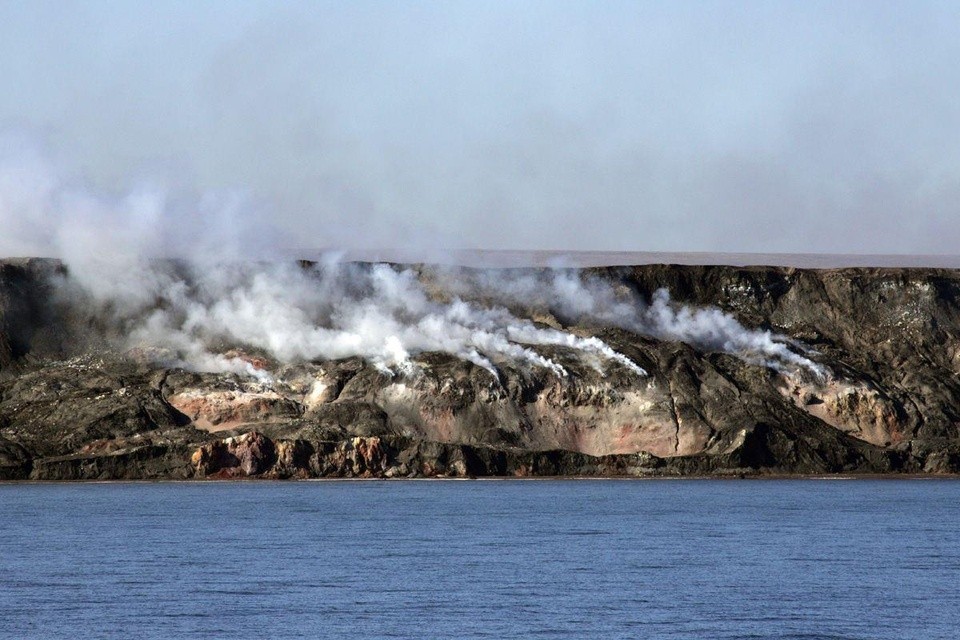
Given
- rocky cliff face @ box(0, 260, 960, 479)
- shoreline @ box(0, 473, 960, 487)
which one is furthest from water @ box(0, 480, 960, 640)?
rocky cliff face @ box(0, 260, 960, 479)

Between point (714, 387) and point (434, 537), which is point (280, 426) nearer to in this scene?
point (714, 387)

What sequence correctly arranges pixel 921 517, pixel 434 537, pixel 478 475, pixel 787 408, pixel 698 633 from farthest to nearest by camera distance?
pixel 787 408
pixel 478 475
pixel 921 517
pixel 434 537
pixel 698 633

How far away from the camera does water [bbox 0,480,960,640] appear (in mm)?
65812

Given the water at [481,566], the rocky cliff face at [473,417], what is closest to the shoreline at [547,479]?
the rocky cliff face at [473,417]

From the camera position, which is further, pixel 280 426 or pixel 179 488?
pixel 280 426

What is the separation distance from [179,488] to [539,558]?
79358 mm

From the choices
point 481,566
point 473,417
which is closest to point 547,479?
point 473,417

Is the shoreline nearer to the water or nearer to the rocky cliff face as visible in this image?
the rocky cliff face

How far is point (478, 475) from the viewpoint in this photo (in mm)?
174500

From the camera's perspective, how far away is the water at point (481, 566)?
65812 mm

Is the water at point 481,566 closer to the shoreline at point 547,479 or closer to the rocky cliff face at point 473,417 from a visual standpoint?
the shoreline at point 547,479

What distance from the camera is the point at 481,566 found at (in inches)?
3361

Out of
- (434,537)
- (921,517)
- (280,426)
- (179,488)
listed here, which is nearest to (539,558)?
(434,537)

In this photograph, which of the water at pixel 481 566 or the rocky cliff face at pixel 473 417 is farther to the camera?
the rocky cliff face at pixel 473 417
